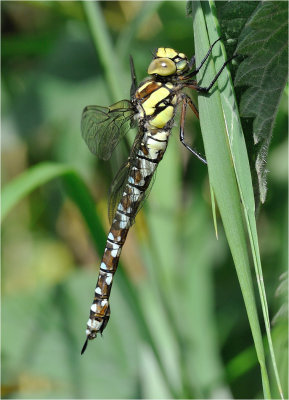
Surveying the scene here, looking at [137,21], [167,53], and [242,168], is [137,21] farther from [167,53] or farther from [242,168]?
[242,168]

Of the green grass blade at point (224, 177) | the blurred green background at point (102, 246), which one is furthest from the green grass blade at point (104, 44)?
the green grass blade at point (224, 177)

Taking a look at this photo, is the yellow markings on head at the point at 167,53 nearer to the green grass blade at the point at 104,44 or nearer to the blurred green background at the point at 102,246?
the blurred green background at the point at 102,246

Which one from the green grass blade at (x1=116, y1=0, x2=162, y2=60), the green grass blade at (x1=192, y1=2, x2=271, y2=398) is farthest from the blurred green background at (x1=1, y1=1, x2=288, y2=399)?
the green grass blade at (x1=192, y1=2, x2=271, y2=398)

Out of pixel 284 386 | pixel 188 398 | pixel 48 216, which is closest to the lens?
pixel 284 386

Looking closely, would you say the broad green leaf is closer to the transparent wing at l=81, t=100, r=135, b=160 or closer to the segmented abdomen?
the segmented abdomen

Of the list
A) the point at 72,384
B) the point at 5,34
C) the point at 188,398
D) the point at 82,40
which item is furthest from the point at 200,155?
the point at 5,34

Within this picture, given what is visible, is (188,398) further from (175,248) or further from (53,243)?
(53,243)
